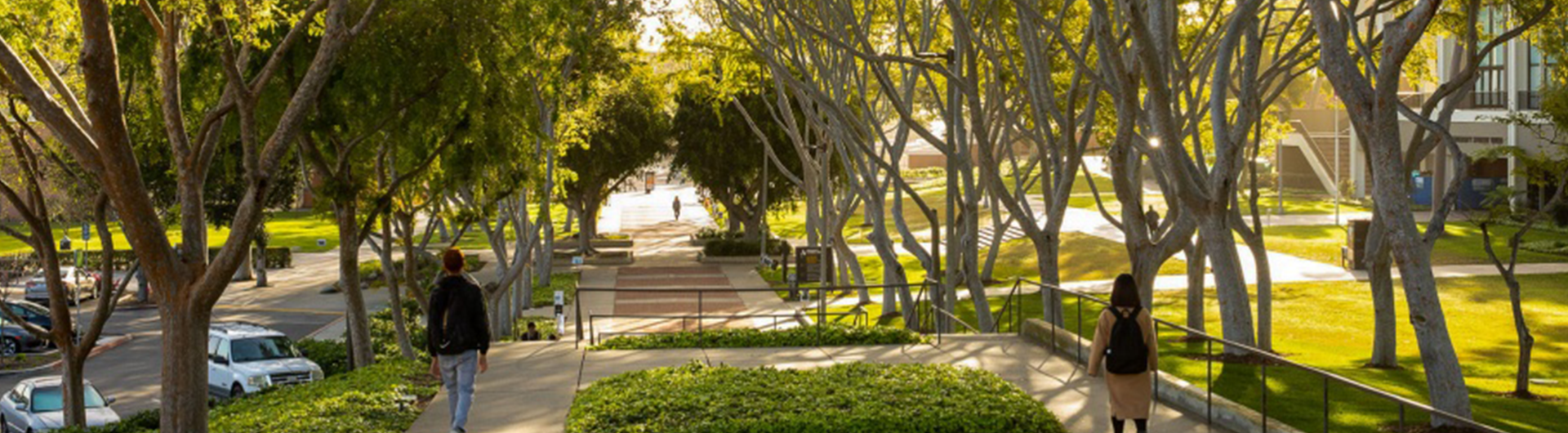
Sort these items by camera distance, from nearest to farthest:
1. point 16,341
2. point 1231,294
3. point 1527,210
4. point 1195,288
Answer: point 1231,294 < point 1527,210 < point 1195,288 < point 16,341

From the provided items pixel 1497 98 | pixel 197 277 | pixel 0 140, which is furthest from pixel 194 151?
pixel 1497 98

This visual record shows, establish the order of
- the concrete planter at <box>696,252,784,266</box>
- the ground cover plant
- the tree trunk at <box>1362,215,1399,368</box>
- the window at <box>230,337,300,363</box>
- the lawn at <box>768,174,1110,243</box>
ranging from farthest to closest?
the lawn at <box>768,174,1110,243</box>
the concrete planter at <box>696,252,784,266</box>
the window at <box>230,337,300,363</box>
the tree trunk at <box>1362,215,1399,368</box>
the ground cover plant

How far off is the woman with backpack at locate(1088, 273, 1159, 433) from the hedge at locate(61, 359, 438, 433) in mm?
5738

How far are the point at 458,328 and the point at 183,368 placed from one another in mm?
3932

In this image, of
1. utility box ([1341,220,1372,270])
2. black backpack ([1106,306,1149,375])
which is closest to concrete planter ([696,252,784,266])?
utility box ([1341,220,1372,270])

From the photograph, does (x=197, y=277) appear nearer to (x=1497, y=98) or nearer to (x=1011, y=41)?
(x=1011, y=41)

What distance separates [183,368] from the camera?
14992 millimetres

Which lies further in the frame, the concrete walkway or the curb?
the curb

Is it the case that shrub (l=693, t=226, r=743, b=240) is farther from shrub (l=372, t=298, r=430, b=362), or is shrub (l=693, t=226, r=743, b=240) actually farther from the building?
shrub (l=372, t=298, r=430, b=362)

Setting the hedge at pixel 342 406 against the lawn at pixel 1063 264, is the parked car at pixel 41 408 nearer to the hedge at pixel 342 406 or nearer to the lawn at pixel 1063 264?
the hedge at pixel 342 406

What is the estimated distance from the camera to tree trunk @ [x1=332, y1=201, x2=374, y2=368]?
21734 mm

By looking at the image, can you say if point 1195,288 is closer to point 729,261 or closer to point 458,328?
point 458,328

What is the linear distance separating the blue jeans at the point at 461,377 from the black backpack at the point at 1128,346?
15.6ft

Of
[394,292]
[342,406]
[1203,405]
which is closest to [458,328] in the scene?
[342,406]
